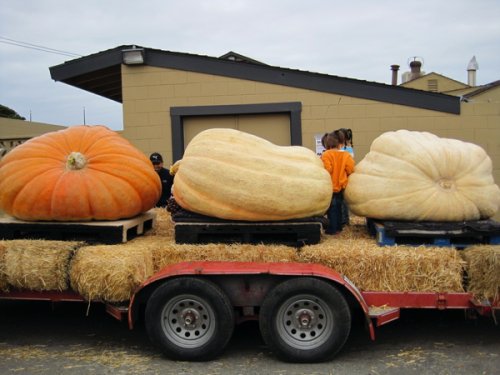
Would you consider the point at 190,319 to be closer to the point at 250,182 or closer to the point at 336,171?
the point at 250,182

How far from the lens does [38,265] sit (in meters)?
4.56

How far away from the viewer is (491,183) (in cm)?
504

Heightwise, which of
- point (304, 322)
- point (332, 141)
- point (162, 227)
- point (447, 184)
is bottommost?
point (304, 322)

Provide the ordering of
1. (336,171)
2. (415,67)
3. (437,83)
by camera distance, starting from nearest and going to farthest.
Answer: (336,171), (437,83), (415,67)

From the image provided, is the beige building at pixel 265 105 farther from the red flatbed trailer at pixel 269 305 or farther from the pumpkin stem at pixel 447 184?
the red flatbed trailer at pixel 269 305

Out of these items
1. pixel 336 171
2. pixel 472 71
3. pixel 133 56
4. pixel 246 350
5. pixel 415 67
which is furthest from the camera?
pixel 472 71

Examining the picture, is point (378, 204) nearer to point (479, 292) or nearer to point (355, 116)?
point (479, 292)

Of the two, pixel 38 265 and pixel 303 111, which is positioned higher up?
pixel 303 111

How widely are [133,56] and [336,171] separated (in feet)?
19.5

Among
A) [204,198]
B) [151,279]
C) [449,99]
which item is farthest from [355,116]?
[151,279]

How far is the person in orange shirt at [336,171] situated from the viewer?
5.45 meters

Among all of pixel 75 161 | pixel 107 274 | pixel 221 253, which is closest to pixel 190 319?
pixel 221 253

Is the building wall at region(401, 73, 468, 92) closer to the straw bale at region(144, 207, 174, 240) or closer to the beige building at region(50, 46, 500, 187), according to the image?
the beige building at region(50, 46, 500, 187)

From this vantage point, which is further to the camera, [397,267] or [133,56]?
[133,56]
